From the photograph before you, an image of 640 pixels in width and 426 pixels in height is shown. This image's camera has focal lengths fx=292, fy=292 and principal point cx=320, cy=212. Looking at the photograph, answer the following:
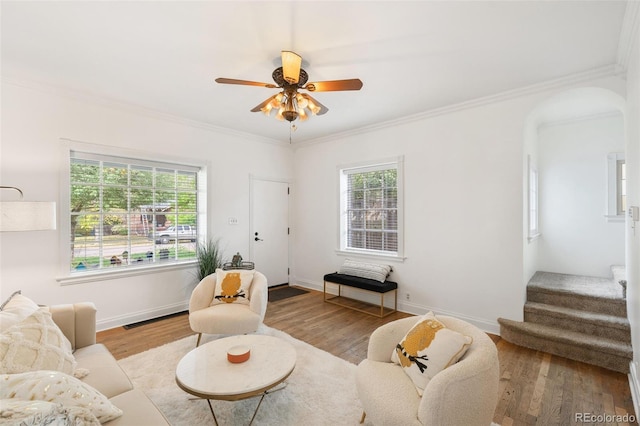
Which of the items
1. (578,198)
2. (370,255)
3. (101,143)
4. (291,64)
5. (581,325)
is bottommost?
(581,325)

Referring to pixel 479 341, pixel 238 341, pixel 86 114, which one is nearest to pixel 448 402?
pixel 479 341

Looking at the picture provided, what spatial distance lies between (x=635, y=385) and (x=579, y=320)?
2.86ft

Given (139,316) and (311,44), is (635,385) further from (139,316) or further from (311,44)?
(139,316)

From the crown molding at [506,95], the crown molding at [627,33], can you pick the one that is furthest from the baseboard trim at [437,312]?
the crown molding at [627,33]

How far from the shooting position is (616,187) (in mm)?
3854

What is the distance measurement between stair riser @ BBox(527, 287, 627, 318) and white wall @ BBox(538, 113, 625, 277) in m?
1.21

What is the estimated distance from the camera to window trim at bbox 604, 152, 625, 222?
3.85m

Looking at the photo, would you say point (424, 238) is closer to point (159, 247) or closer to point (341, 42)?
point (341, 42)

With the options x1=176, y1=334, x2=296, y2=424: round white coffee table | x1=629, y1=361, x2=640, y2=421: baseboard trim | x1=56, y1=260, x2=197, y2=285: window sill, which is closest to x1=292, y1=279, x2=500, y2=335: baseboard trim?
x1=629, y1=361, x2=640, y2=421: baseboard trim

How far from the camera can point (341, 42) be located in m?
2.34

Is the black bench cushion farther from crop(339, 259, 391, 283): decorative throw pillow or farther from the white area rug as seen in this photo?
the white area rug

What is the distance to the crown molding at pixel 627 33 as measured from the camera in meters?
1.93

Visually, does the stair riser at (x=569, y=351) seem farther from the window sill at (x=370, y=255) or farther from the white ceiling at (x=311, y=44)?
the white ceiling at (x=311, y=44)

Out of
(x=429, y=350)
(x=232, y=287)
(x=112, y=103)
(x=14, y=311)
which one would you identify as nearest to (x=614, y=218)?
(x=429, y=350)
